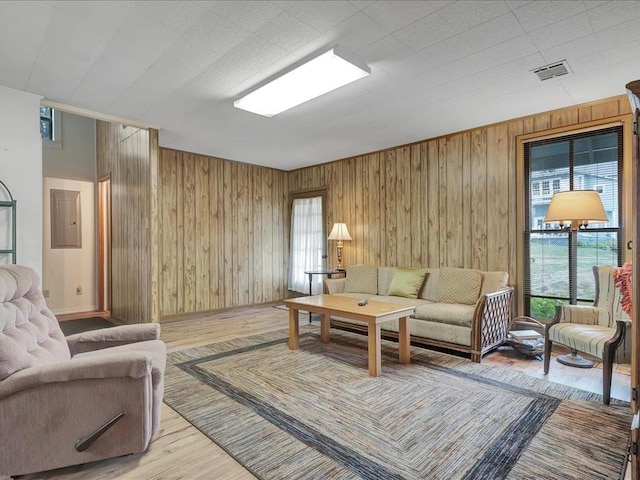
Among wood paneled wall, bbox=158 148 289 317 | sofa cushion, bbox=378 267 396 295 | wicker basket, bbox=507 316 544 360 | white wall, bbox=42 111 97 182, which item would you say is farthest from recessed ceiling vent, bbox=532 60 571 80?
white wall, bbox=42 111 97 182

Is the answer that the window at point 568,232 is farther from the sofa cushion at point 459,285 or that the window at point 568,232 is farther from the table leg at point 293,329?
the table leg at point 293,329

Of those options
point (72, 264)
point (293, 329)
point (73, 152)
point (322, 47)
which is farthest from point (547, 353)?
point (73, 152)

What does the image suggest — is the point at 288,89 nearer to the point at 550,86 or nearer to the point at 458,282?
the point at 550,86

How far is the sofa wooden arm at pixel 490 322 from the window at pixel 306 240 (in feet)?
10.3

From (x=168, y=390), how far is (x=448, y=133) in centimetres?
416

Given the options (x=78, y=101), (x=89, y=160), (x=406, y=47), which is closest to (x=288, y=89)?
(x=406, y=47)

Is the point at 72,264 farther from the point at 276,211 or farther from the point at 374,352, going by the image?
the point at 374,352

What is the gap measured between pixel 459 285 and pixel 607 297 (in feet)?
4.34

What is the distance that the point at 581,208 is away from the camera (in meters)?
3.02

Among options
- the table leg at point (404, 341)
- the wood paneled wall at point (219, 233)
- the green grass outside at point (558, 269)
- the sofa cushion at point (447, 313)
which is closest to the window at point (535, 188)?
the green grass outside at point (558, 269)

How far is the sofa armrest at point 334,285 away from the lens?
4.96m

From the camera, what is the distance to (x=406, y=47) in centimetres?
249

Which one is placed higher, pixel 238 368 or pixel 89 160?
pixel 89 160

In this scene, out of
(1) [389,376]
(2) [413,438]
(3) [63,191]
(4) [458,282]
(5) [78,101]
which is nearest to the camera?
(2) [413,438]
